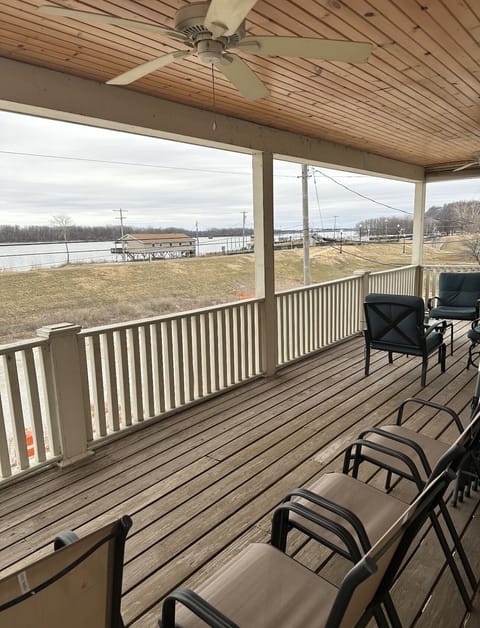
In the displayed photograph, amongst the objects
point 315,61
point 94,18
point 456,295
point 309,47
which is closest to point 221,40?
point 309,47

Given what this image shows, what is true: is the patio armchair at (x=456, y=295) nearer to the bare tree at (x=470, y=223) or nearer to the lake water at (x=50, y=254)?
the bare tree at (x=470, y=223)

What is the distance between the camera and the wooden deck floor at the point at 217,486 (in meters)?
1.93

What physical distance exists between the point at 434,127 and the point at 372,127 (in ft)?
2.53

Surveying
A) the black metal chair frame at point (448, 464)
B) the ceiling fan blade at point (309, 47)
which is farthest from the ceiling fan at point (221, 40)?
the black metal chair frame at point (448, 464)

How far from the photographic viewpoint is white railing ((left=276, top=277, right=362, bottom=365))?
5.12 m

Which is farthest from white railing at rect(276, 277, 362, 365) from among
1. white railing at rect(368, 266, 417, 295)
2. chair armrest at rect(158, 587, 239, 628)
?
chair armrest at rect(158, 587, 239, 628)

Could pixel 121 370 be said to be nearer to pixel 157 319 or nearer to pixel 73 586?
pixel 157 319

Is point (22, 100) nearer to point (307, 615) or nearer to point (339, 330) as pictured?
point (307, 615)

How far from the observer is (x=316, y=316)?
18.5 feet

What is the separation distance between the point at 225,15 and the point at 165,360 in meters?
2.78

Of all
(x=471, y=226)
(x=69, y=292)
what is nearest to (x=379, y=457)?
(x=69, y=292)

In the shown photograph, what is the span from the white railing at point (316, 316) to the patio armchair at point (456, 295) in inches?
49.8

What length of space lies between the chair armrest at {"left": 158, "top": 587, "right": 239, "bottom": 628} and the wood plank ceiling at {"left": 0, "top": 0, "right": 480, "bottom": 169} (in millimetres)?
2425

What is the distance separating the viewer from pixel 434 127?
4844 millimetres
